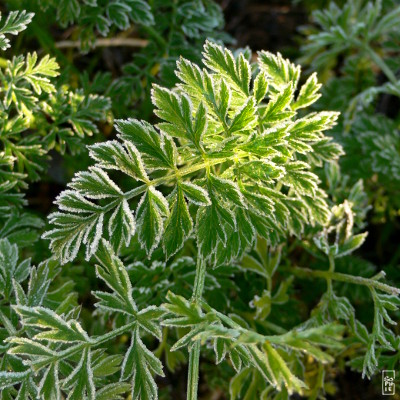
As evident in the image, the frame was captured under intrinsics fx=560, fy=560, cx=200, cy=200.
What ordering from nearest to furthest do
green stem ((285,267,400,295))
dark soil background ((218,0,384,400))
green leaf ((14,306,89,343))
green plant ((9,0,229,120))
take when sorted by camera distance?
1. green leaf ((14,306,89,343))
2. green stem ((285,267,400,295))
3. green plant ((9,0,229,120))
4. dark soil background ((218,0,384,400))

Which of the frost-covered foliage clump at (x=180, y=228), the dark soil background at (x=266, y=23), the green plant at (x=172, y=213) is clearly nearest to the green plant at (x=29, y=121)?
the frost-covered foliage clump at (x=180, y=228)

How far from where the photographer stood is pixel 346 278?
1.95 metres

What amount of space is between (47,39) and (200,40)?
0.73 metres

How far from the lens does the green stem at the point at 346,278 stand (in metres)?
1.78

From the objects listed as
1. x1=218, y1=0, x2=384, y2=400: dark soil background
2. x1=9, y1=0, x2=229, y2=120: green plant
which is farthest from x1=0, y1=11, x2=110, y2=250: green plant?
x1=218, y1=0, x2=384, y2=400: dark soil background

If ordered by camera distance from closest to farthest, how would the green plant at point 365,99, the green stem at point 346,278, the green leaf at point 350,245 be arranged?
the green stem at point 346,278 < the green leaf at point 350,245 < the green plant at point 365,99

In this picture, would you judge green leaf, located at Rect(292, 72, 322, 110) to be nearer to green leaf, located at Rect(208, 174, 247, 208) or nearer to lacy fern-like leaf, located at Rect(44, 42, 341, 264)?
lacy fern-like leaf, located at Rect(44, 42, 341, 264)

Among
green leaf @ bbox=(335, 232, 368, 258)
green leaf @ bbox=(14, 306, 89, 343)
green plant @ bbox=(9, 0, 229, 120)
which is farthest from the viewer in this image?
green plant @ bbox=(9, 0, 229, 120)

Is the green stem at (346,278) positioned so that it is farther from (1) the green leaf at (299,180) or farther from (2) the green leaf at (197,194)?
(2) the green leaf at (197,194)

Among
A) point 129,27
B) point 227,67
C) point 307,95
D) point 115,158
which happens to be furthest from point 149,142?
point 129,27

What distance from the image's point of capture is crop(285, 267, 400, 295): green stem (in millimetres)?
1775

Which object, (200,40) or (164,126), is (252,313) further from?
(200,40)

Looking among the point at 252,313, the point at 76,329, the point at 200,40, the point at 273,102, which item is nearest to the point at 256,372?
the point at 252,313

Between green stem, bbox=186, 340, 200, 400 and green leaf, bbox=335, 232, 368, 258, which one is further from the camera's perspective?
green leaf, bbox=335, 232, 368, 258
